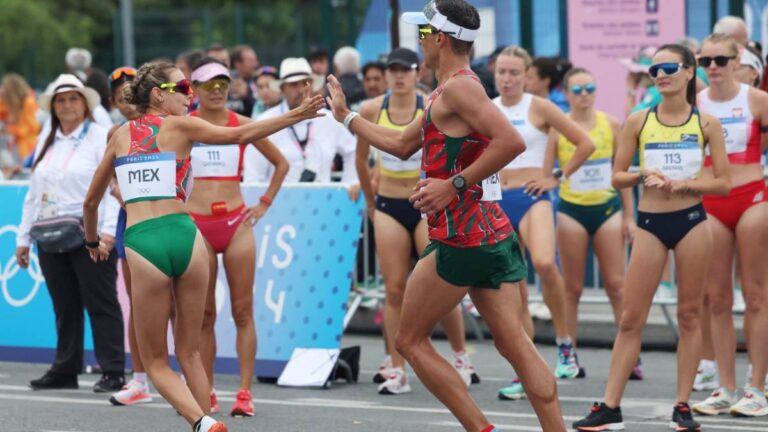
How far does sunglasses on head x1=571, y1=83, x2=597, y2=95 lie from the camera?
11812mm

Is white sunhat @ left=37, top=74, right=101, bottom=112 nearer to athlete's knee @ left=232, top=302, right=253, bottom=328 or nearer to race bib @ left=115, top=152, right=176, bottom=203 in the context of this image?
athlete's knee @ left=232, top=302, right=253, bottom=328

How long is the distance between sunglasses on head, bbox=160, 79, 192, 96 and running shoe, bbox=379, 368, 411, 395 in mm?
2896

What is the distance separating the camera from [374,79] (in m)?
14.5

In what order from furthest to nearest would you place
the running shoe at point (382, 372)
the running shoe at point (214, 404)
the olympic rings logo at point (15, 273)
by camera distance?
1. the olympic rings logo at point (15, 273)
2. the running shoe at point (382, 372)
3. the running shoe at point (214, 404)

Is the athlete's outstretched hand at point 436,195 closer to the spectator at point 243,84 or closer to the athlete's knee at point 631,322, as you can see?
the athlete's knee at point 631,322

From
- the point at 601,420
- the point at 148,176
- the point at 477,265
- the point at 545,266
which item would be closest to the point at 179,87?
the point at 148,176

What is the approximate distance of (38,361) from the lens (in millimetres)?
12102

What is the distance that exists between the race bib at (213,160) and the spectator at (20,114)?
36.7ft

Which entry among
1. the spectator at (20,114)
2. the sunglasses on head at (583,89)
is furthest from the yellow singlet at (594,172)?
the spectator at (20,114)

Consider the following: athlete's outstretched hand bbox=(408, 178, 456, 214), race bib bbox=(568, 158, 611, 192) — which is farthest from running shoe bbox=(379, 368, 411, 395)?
athlete's outstretched hand bbox=(408, 178, 456, 214)

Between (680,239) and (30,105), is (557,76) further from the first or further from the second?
(30,105)

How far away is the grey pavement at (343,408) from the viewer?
30.0 ft

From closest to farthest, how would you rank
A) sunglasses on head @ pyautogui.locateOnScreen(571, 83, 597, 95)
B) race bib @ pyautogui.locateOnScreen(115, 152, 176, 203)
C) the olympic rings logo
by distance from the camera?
race bib @ pyautogui.locateOnScreen(115, 152, 176, 203)
sunglasses on head @ pyautogui.locateOnScreen(571, 83, 597, 95)
the olympic rings logo

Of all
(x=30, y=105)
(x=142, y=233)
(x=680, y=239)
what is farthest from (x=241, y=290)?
(x=30, y=105)
